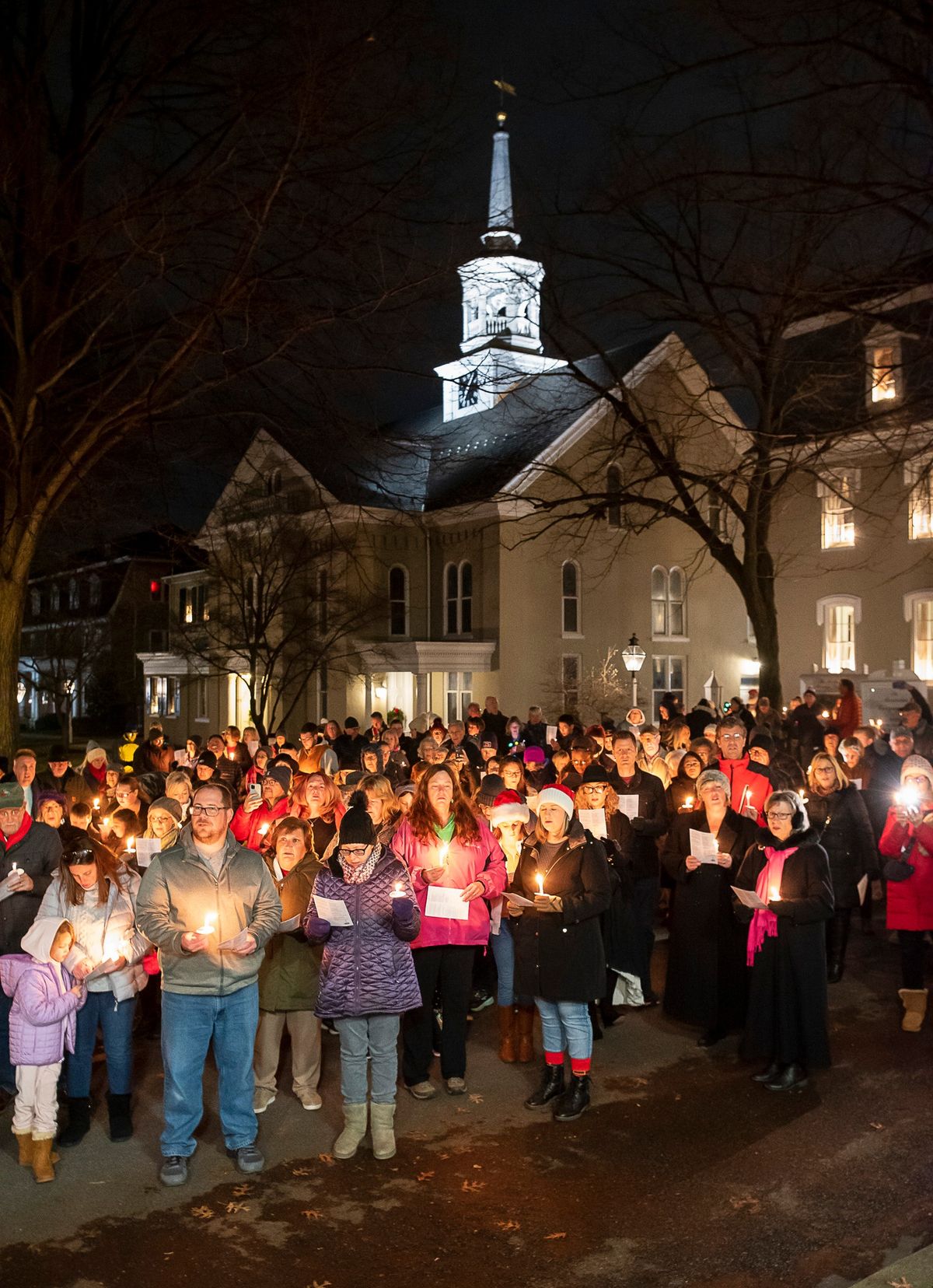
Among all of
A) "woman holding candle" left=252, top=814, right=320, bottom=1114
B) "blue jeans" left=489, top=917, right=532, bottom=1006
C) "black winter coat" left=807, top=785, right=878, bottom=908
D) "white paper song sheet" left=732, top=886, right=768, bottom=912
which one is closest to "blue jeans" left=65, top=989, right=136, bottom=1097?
"woman holding candle" left=252, top=814, right=320, bottom=1114

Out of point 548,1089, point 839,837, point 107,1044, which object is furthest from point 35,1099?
point 839,837

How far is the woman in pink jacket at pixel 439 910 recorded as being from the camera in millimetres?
7527

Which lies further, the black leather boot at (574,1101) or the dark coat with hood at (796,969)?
the dark coat with hood at (796,969)

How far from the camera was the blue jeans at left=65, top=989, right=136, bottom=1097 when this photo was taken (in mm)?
6801

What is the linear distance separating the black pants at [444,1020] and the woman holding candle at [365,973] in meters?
0.98

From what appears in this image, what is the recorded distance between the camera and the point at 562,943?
726 centimetres

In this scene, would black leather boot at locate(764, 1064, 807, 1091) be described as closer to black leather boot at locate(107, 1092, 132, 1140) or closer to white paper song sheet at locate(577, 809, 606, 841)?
white paper song sheet at locate(577, 809, 606, 841)

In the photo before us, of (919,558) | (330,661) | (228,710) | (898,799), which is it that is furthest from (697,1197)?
(228,710)

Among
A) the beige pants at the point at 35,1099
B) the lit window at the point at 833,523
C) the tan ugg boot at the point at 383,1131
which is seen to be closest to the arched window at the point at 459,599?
the lit window at the point at 833,523

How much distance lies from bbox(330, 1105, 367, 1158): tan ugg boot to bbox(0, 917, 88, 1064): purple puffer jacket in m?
1.53

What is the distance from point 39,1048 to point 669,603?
33.7 m

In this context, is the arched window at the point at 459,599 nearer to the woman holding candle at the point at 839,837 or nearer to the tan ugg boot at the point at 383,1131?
the woman holding candle at the point at 839,837

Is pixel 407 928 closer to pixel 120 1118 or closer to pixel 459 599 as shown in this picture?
pixel 120 1118

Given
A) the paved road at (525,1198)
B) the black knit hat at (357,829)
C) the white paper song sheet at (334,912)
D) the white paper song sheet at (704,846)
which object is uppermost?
the black knit hat at (357,829)
